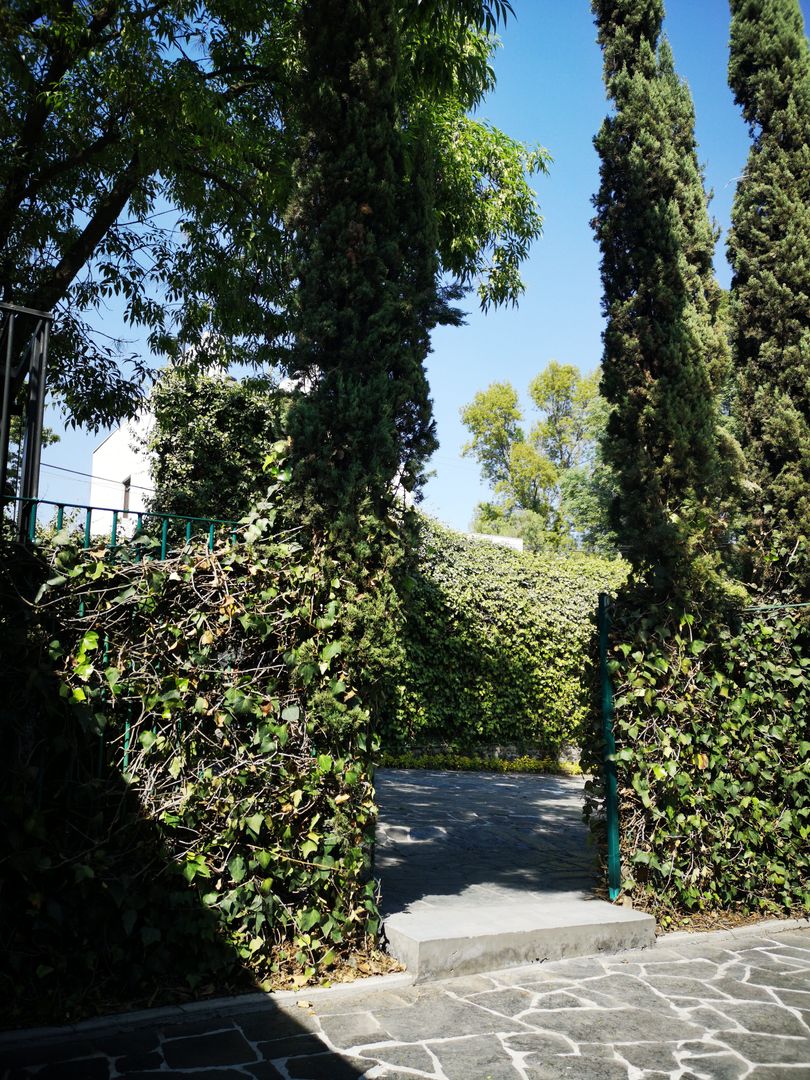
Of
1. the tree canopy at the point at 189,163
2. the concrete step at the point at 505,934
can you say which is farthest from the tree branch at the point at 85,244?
the concrete step at the point at 505,934

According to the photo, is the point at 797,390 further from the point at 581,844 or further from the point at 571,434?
the point at 571,434

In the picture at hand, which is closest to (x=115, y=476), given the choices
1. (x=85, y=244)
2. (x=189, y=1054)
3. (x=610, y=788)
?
(x=85, y=244)

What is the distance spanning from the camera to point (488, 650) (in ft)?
45.5

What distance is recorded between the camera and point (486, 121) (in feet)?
34.5

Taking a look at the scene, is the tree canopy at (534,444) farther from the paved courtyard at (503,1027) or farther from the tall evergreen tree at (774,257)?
the paved courtyard at (503,1027)

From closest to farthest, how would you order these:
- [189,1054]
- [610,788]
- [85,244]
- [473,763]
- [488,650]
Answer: [189,1054]
[610,788]
[85,244]
[473,763]
[488,650]

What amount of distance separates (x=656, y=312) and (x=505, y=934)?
454cm

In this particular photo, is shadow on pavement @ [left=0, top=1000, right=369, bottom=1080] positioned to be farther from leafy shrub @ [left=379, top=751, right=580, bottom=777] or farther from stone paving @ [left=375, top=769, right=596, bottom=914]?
leafy shrub @ [left=379, top=751, right=580, bottom=777]

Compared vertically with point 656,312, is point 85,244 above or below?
above

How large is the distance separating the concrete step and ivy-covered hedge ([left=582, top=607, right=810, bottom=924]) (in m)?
0.40

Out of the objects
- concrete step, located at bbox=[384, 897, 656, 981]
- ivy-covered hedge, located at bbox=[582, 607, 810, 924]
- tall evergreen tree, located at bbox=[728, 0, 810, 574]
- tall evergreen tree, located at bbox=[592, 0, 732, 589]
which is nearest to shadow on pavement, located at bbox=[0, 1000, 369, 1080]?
concrete step, located at bbox=[384, 897, 656, 981]

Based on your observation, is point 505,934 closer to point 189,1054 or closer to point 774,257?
point 189,1054

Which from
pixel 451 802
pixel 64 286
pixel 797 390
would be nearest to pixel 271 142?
pixel 64 286

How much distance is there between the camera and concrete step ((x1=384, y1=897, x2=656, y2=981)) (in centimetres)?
462
